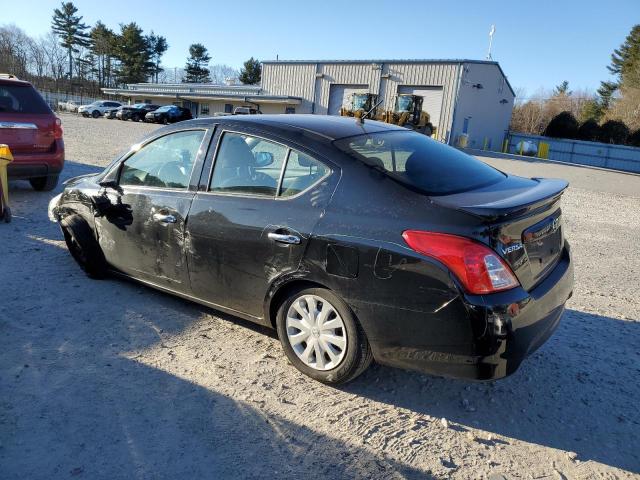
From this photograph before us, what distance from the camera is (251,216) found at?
3.33 metres

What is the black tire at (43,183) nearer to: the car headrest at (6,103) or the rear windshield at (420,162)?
the car headrest at (6,103)

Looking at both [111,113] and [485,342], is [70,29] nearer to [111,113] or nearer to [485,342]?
[111,113]

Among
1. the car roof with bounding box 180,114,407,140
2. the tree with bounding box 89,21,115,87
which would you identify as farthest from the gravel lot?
the tree with bounding box 89,21,115,87

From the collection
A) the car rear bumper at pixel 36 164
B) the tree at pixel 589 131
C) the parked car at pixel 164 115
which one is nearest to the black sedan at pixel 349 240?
the car rear bumper at pixel 36 164

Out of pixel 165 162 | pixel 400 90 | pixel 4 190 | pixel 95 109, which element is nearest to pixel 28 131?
pixel 4 190

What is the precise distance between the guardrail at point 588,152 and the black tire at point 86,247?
4052 cm

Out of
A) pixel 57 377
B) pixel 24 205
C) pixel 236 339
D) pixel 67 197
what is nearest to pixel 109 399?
pixel 57 377

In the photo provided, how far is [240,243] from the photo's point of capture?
133 inches

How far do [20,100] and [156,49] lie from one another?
271 feet

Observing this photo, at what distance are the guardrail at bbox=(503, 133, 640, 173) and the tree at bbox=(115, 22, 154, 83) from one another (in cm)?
5891

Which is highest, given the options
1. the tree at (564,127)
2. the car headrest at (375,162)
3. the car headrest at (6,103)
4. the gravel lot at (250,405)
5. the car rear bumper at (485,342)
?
the tree at (564,127)

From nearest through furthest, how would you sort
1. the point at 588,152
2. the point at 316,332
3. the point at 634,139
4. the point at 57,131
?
the point at 316,332 → the point at 57,131 → the point at 588,152 → the point at 634,139

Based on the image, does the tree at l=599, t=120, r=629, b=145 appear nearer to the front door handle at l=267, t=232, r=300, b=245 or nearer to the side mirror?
the side mirror

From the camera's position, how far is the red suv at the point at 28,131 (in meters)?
7.33
